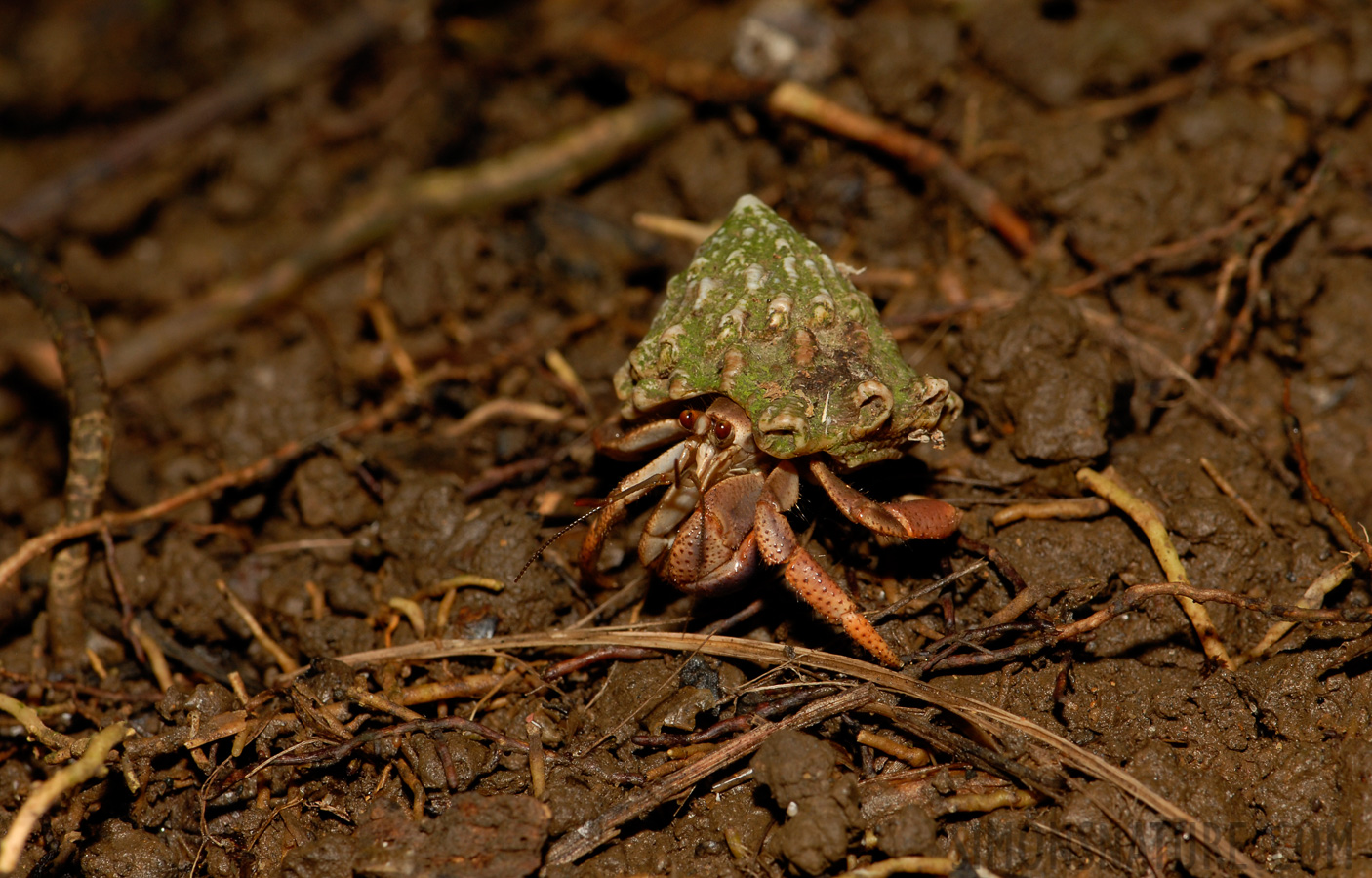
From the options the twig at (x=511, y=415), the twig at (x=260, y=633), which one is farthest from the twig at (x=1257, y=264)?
the twig at (x=260, y=633)

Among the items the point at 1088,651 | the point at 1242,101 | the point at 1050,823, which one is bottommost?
the point at 1050,823

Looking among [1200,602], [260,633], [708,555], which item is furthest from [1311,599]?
[260,633]

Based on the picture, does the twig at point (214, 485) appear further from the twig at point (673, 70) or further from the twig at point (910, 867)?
the twig at point (910, 867)

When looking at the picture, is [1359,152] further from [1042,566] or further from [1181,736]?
[1181,736]

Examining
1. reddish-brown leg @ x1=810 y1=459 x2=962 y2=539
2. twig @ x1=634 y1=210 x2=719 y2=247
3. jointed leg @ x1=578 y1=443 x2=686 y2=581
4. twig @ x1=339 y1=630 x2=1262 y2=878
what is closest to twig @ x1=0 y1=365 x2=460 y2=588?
twig @ x1=339 y1=630 x2=1262 y2=878

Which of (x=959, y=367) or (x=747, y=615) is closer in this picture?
(x=747, y=615)

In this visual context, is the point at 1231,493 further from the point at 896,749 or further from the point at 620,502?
the point at 620,502

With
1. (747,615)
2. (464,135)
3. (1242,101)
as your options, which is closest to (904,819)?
(747,615)
